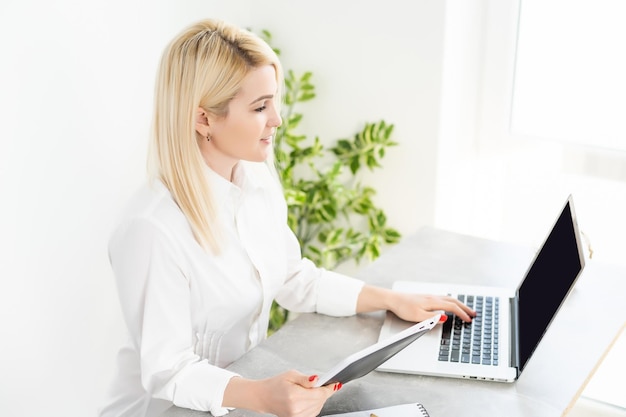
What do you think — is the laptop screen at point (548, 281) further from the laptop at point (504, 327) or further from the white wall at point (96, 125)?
the white wall at point (96, 125)

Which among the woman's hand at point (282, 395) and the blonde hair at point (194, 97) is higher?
the blonde hair at point (194, 97)

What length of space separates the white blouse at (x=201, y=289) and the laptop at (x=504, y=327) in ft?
0.79

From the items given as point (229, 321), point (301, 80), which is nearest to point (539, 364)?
point (229, 321)

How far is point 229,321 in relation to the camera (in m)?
1.69

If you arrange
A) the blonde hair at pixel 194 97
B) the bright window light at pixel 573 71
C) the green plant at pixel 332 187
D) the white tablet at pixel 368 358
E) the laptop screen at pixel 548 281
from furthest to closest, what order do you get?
the green plant at pixel 332 187 → the bright window light at pixel 573 71 → the blonde hair at pixel 194 97 → the laptop screen at pixel 548 281 → the white tablet at pixel 368 358

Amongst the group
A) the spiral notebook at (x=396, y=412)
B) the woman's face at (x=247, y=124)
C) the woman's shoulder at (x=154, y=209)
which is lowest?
the spiral notebook at (x=396, y=412)

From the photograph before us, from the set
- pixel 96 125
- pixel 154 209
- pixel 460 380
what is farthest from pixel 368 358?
pixel 96 125

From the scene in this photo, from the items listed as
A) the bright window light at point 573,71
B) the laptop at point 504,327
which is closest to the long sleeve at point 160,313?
the laptop at point 504,327

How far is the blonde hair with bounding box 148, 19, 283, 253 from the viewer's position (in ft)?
5.06

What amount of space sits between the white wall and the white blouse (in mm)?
609

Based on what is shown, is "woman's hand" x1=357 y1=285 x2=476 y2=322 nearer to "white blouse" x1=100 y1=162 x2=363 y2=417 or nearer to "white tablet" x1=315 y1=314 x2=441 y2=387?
"white blouse" x1=100 y1=162 x2=363 y2=417

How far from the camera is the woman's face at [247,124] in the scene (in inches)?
62.9

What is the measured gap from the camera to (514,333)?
1625 mm

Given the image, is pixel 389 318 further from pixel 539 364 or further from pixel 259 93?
pixel 259 93
